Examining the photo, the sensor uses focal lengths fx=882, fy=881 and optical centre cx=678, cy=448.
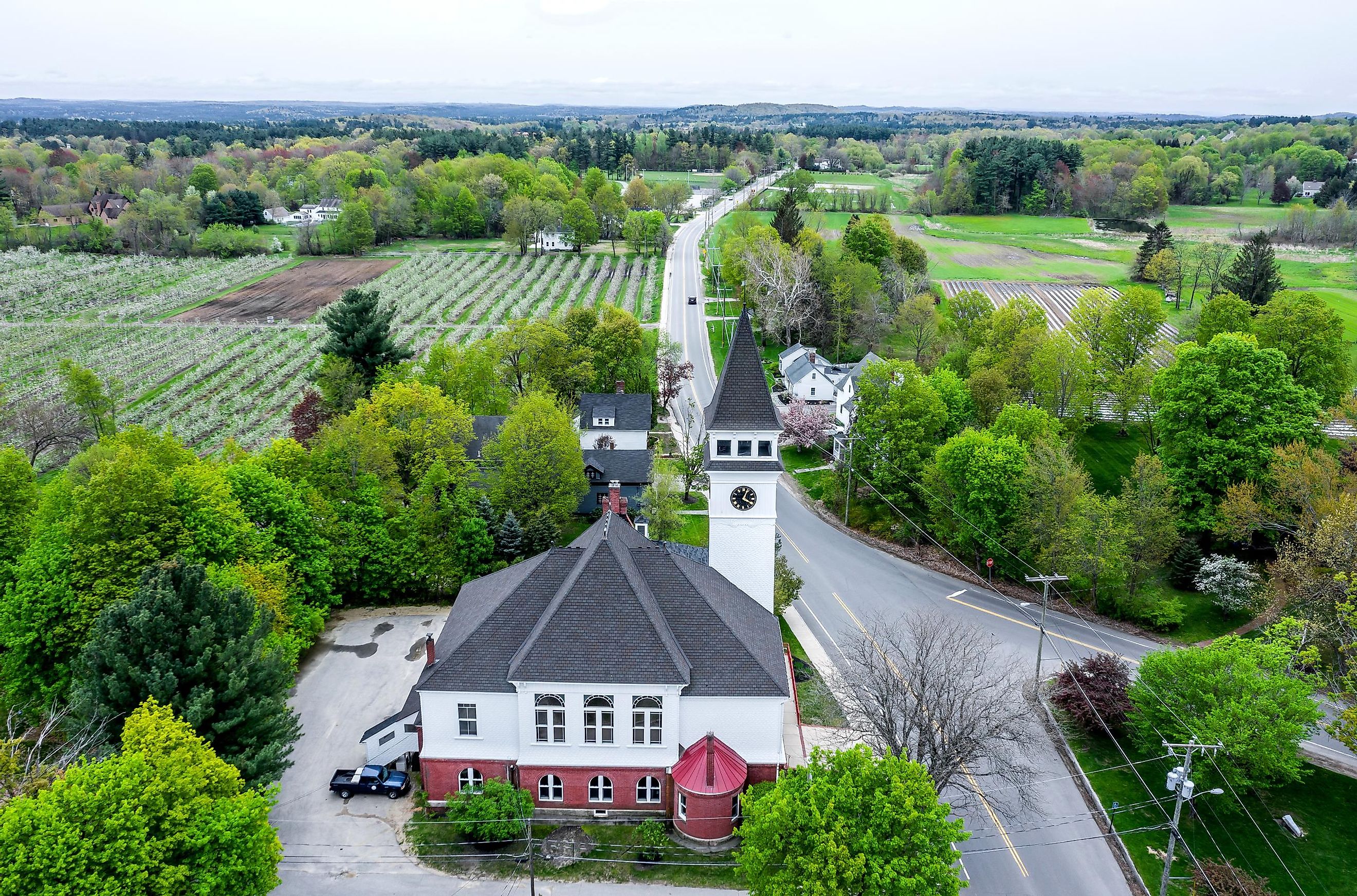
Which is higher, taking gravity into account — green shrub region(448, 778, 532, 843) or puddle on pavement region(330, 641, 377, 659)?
green shrub region(448, 778, 532, 843)

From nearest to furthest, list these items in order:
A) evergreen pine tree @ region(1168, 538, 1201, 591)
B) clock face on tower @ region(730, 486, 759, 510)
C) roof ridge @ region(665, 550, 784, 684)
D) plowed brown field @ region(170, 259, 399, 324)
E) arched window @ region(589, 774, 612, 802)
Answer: roof ridge @ region(665, 550, 784, 684), arched window @ region(589, 774, 612, 802), clock face on tower @ region(730, 486, 759, 510), evergreen pine tree @ region(1168, 538, 1201, 591), plowed brown field @ region(170, 259, 399, 324)

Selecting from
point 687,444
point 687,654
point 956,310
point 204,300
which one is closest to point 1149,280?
point 956,310

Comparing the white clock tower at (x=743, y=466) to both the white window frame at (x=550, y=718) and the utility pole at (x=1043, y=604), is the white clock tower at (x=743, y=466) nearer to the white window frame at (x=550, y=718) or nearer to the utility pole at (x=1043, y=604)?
the white window frame at (x=550, y=718)

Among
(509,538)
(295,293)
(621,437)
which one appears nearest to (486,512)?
(509,538)

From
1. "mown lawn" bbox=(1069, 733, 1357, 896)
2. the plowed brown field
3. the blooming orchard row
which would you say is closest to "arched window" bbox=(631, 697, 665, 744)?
"mown lawn" bbox=(1069, 733, 1357, 896)

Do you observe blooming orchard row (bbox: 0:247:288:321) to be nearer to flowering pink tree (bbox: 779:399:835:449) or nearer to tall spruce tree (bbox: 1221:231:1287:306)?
flowering pink tree (bbox: 779:399:835:449)
